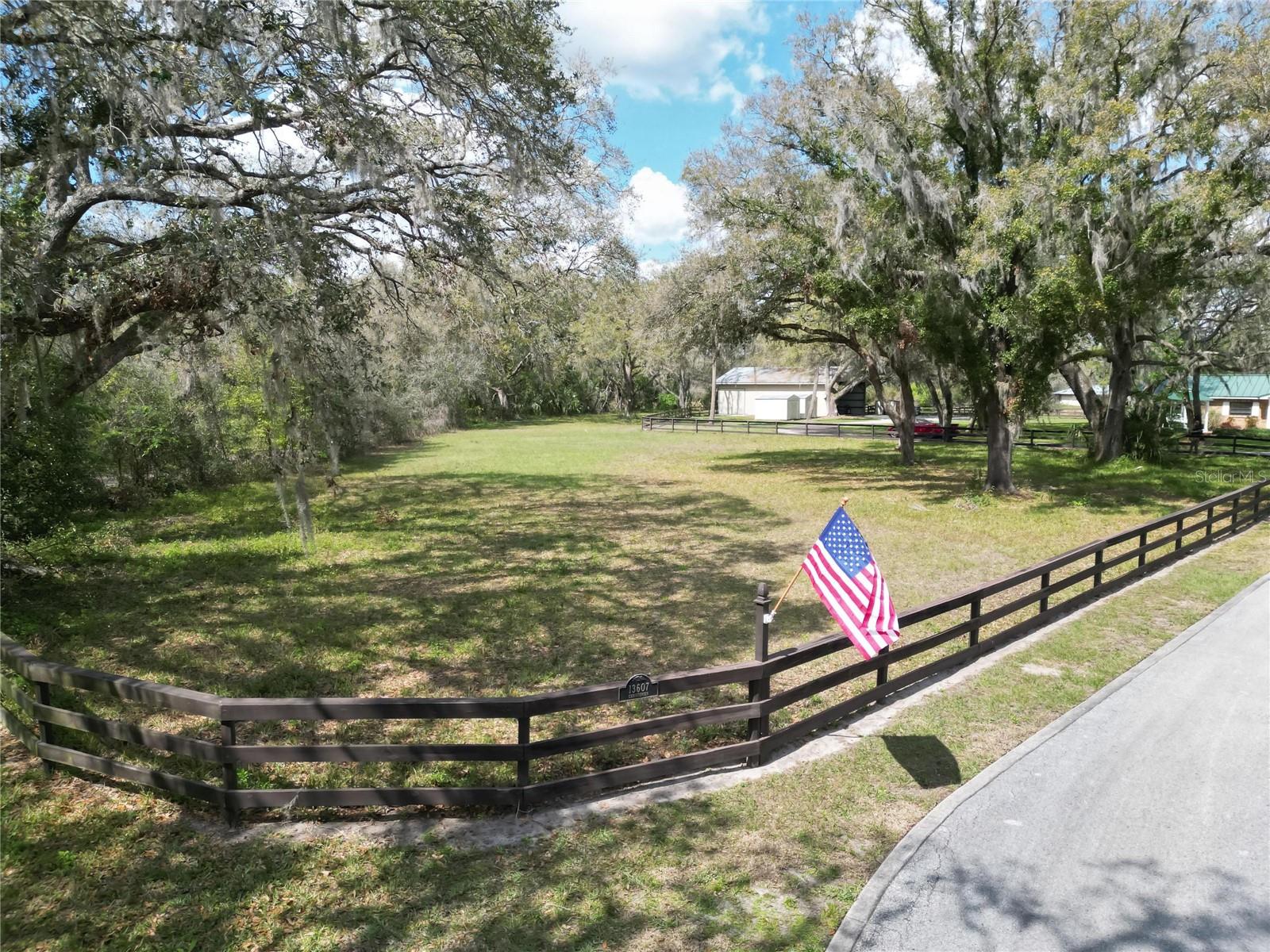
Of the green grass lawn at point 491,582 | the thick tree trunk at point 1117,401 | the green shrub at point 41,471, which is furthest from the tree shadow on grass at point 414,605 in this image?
the thick tree trunk at point 1117,401

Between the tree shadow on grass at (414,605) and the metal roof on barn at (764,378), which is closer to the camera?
the tree shadow on grass at (414,605)

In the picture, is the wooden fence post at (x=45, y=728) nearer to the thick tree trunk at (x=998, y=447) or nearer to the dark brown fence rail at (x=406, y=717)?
the dark brown fence rail at (x=406, y=717)

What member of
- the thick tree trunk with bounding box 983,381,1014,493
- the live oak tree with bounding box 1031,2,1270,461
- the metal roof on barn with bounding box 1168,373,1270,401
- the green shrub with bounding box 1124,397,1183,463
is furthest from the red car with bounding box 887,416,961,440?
the metal roof on barn with bounding box 1168,373,1270,401

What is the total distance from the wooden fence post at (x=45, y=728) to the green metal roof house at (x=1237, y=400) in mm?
58429

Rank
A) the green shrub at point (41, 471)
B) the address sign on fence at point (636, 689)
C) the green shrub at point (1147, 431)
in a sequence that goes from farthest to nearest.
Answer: the green shrub at point (1147, 431)
the green shrub at point (41, 471)
the address sign on fence at point (636, 689)

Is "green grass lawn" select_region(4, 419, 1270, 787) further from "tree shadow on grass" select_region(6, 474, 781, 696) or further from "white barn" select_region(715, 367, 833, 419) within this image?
"white barn" select_region(715, 367, 833, 419)

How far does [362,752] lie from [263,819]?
0.87m

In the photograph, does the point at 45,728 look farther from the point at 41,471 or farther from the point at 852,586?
the point at 41,471

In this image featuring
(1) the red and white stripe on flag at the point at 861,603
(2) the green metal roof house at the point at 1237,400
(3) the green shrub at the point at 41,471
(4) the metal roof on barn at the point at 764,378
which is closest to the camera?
(1) the red and white stripe on flag at the point at 861,603

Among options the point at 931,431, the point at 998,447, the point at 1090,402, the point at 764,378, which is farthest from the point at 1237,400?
the point at 998,447

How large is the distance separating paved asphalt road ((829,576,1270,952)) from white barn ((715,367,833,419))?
50.5 meters

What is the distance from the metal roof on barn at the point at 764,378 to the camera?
63.2m

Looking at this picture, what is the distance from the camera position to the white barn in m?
56.3

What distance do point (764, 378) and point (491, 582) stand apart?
189 ft
